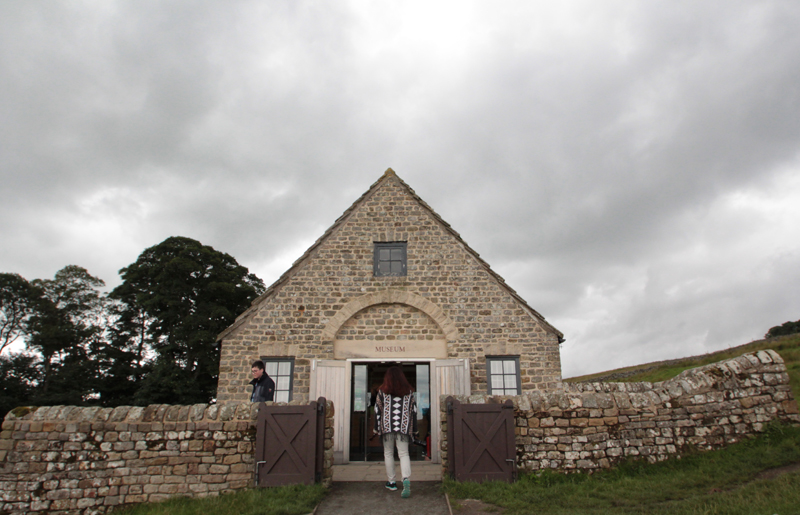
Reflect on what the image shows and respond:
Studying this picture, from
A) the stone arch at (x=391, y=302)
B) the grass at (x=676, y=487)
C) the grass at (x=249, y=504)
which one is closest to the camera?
the grass at (x=676, y=487)

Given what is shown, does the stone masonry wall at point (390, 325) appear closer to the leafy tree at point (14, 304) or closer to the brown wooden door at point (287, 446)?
the brown wooden door at point (287, 446)

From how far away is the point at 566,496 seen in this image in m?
6.41

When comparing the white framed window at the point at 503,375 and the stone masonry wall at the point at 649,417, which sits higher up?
the white framed window at the point at 503,375

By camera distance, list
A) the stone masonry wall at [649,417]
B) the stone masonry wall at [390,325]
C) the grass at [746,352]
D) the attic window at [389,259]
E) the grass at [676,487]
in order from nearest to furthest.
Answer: the grass at [676,487]
the stone masonry wall at [649,417]
the stone masonry wall at [390,325]
the attic window at [389,259]
the grass at [746,352]

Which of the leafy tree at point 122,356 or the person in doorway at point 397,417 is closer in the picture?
the person in doorway at point 397,417

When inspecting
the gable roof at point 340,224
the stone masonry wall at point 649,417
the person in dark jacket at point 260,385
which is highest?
the gable roof at point 340,224

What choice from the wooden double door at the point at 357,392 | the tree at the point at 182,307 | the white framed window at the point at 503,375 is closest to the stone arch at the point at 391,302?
the wooden double door at the point at 357,392

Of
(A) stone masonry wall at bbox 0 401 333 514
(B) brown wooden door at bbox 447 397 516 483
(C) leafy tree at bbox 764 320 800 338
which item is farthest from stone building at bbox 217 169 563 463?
(C) leafy tree at bbox 764 320 800 338

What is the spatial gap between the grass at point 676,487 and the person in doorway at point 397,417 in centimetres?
81

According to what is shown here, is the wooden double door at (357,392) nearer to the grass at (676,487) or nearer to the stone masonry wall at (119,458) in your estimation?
the stone masonry wall at (119,458)

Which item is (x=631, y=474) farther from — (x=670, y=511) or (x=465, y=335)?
(x=465, y=335)

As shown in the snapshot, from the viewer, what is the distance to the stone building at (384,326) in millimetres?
11312

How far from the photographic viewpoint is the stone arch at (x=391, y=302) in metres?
11.7

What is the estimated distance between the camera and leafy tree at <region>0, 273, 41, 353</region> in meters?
24.8
